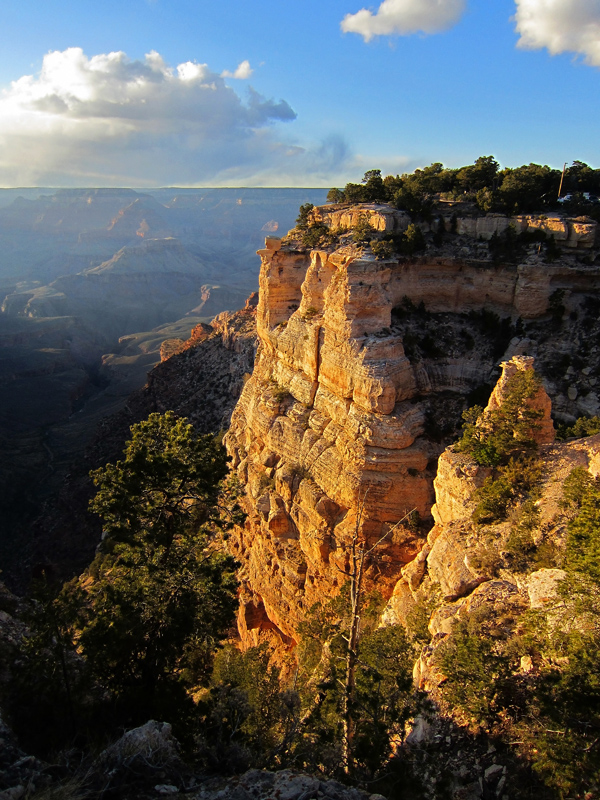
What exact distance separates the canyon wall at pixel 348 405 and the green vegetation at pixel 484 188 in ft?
18.5

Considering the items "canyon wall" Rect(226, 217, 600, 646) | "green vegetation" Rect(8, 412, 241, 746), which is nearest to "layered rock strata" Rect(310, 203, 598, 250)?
"canyon wall" Rect(226, 217, 600, 646)

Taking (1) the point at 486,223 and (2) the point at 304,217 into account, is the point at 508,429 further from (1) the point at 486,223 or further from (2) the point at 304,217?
(2) the point at 304,217

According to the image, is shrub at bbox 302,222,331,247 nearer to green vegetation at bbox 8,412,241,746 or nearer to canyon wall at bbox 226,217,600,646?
canyon wall at bbox 226,217,600,646

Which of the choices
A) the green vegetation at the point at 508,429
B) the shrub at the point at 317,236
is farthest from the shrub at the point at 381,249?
the green vegetation at the point at 508,429

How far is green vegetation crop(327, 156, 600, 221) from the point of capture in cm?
3134

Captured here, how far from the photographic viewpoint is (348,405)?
2533 centimetres

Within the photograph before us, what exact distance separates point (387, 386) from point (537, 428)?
23.9ft

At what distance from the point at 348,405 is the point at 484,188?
65.8 feet

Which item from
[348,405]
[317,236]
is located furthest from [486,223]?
[348,405]

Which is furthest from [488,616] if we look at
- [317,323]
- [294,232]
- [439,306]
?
[294,232]

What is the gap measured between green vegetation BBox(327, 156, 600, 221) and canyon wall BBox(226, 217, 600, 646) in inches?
222

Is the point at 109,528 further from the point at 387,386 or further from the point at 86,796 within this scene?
the point at 387,386

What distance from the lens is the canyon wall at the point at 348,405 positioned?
77.3 feet

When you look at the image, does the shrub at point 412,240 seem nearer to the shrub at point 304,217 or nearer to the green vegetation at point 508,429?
the shrub at point 304,217
